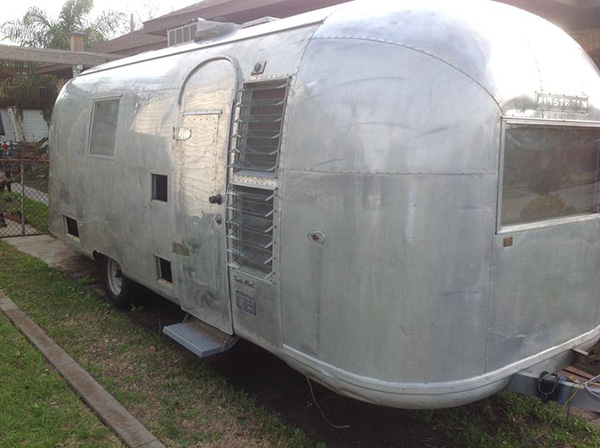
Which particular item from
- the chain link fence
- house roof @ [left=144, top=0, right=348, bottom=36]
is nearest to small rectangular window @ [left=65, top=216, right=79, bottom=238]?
the chain link fence

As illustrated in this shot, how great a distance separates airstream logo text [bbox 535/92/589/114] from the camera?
3191 mm

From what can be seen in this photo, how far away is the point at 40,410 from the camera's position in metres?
4.07

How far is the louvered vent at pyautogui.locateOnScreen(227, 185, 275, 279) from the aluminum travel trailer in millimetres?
12

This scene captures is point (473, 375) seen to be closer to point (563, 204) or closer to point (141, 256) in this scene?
point (563, 204)

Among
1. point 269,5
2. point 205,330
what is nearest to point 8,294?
point 205,330

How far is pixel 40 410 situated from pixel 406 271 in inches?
114

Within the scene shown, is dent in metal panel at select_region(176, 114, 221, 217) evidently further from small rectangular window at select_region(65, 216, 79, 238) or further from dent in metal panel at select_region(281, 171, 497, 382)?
small rectangular window at select_region(65, 216, 79, 238)

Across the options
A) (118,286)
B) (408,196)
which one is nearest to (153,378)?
(118,286)

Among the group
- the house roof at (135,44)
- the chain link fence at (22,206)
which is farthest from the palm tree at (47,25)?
the chain link fence at (22,206)

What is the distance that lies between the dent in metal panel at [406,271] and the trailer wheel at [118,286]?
3625mm

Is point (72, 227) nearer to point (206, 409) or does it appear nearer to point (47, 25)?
point (206, 409)

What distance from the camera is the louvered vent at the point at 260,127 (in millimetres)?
3604

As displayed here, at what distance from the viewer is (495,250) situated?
10.2 ft

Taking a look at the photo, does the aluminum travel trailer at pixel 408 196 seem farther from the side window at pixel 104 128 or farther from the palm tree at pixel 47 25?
the palm tree at pixel 47 25
